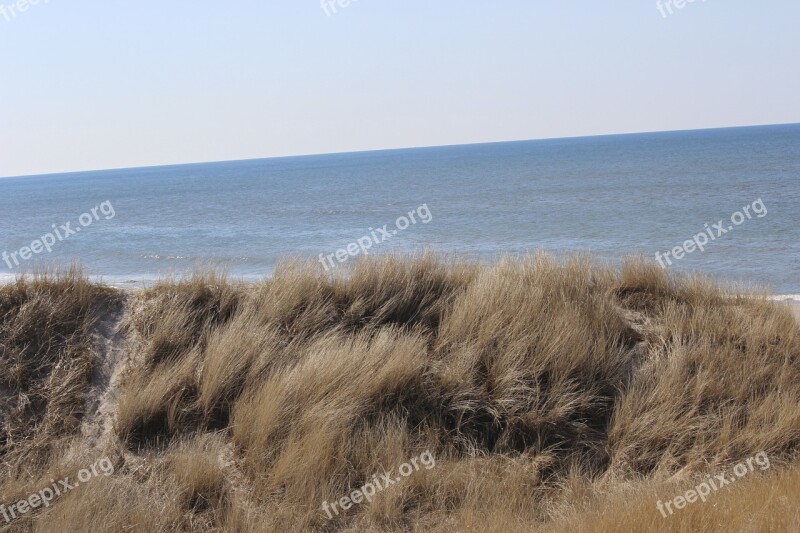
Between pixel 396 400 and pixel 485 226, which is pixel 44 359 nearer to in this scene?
pixel 396 400

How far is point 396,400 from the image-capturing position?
578 cm

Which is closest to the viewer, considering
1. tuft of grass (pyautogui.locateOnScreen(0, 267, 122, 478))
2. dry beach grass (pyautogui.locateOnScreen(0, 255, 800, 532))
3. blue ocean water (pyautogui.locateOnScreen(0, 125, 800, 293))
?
dry beach grass (pyautogui.locateOnScreen(0, 255, 800, 532))

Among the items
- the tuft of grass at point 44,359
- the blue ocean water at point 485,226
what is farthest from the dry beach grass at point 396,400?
the blue ocean water at point 485,226

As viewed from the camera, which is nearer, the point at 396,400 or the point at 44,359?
the point at 396,400

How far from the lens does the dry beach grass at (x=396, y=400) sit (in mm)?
4793

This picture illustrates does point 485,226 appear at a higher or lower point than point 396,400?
lower

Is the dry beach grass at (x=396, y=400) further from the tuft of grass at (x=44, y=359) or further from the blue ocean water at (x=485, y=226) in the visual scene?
the blue ocean water at (x=485, y=226)

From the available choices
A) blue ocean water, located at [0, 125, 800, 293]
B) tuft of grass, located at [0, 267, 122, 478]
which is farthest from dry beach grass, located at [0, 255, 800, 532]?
blue ocean water, located at [0, 125, 800, 293]

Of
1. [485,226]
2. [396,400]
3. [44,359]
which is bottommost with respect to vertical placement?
[485,226]

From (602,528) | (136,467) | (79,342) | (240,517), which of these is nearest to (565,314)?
(602,528)

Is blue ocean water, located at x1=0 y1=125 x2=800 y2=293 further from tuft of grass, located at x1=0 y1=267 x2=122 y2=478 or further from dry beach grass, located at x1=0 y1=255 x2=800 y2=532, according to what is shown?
dry beach grass, located at x1=0 y1=255 x2=800 y2=532

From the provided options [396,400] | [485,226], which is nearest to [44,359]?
[396,400]

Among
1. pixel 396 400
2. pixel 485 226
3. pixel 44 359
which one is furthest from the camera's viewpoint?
pixel 485 226

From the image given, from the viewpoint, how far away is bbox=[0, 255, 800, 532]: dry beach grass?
479 centimetres
